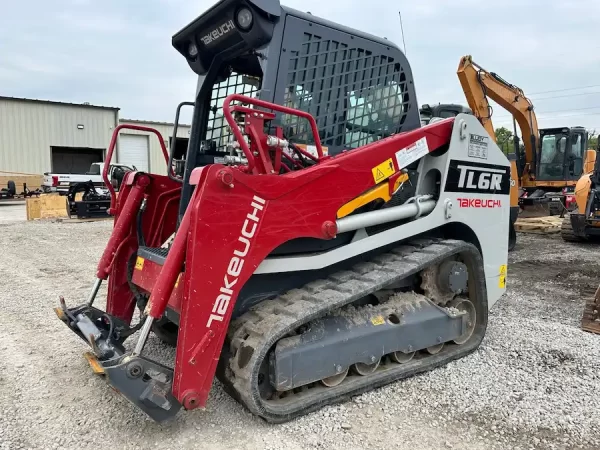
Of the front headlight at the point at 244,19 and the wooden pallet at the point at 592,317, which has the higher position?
the front headlight at the point at 244,19

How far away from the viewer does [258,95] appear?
3.37m

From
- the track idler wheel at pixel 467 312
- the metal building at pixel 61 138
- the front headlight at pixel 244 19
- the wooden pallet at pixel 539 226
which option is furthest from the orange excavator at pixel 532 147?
the metal building at pixel 61 138

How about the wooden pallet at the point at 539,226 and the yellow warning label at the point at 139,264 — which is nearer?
the yellow warning label at the point at 139,264

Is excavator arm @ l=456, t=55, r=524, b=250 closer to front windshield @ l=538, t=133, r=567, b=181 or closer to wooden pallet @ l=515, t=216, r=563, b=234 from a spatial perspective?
wooden pallet @ l=515, t=216, r=563, b=234

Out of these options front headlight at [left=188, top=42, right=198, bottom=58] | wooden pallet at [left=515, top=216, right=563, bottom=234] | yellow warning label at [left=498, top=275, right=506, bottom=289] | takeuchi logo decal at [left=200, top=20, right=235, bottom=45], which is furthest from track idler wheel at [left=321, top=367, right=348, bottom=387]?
wooden pallet at [left=515, top=216, right=563, bottom=234]

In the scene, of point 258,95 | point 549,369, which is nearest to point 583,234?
point 549,369

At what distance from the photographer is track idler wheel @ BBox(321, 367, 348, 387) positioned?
130 inches

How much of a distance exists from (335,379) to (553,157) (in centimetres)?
1394

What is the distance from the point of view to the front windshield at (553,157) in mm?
14688

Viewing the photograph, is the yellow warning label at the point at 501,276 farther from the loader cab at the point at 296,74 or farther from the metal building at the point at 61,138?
the metal building at the point at 61,138

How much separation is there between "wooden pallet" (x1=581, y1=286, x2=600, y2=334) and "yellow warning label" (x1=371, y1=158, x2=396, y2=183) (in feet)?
9.06

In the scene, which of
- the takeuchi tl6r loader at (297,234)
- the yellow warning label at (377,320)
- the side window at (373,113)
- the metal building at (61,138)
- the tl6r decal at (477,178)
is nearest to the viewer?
the takeuchi tl6r loader at (297,234)

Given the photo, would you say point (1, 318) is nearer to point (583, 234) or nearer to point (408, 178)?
point (408, 178)

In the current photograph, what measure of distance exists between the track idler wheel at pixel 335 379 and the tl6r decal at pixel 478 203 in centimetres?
170
